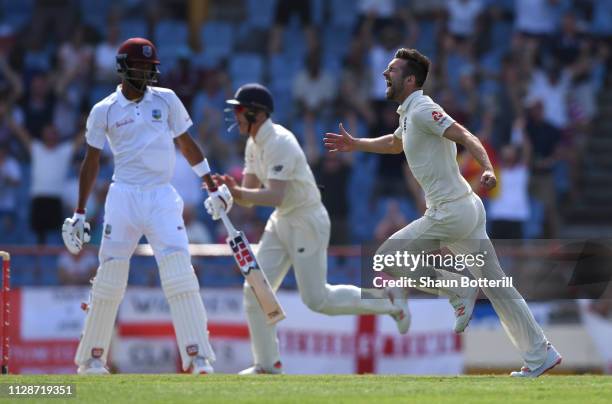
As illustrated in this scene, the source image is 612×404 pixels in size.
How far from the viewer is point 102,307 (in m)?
10.7

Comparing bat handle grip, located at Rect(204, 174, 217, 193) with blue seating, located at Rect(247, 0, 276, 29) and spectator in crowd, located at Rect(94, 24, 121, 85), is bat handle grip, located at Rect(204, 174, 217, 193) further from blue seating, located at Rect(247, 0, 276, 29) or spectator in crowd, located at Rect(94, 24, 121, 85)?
blue seating, located at Rect(247, 0, 276, 29)

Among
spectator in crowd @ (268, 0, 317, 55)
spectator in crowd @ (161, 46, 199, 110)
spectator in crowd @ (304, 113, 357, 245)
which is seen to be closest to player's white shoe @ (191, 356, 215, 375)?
spectator in crowd @ (304, 113, 357, 245)

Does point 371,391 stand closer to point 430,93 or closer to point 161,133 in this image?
point 161,133

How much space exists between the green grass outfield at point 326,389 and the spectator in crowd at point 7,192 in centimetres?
836

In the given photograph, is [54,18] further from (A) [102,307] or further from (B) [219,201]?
(A) [102,307]

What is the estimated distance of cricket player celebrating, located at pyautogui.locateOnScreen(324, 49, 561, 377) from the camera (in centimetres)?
983

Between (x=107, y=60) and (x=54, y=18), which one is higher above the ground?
(x=54, y=18)

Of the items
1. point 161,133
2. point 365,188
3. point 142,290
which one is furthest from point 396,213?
point 161,133

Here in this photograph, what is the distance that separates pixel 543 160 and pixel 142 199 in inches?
377

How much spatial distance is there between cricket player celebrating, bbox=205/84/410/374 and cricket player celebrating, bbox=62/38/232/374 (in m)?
1.14

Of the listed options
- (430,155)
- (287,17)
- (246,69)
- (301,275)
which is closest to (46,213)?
(246,69)

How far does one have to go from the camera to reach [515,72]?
1966cm

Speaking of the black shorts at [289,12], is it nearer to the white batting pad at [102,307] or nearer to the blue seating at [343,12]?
the blue seating at [343,12]

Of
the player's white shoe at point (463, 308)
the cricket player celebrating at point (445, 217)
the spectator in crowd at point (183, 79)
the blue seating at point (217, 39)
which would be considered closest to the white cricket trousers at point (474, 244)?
the cricket player celebrating at point (445, 217)
